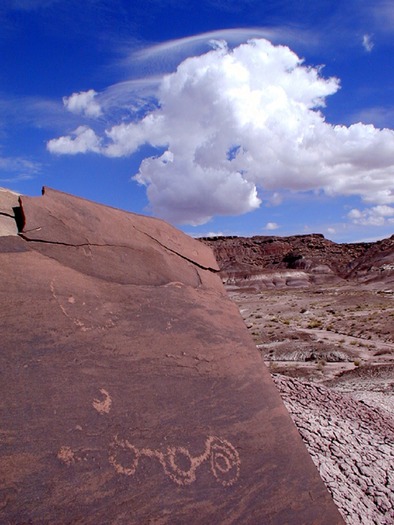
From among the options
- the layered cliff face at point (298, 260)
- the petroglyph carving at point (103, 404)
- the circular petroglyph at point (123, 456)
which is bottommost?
the circular petroglyph at point (123, 456)

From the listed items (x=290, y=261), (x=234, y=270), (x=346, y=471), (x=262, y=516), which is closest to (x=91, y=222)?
(x=262, y=516)

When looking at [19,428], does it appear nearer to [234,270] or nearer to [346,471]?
[346,471]

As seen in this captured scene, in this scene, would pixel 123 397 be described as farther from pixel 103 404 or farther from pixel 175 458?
pixel 175 458

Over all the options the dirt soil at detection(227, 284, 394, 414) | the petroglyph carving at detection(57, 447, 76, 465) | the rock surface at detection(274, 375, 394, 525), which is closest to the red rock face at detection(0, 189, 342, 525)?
the petroglyph carving at detection(57, 447, 76, 465)

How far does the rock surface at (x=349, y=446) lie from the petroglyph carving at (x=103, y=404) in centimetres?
213

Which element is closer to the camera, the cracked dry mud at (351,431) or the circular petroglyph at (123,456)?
the circular petroglyph at (123,456)

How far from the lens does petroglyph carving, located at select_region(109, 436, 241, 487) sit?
2.54m

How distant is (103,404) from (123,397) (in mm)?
144

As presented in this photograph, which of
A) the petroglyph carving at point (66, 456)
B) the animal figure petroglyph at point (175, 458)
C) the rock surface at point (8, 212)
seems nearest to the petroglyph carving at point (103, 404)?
the animal figure petroglyph at point (175, 458)

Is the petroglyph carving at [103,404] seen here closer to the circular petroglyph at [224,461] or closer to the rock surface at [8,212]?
the circular petroglyph at [224,461]

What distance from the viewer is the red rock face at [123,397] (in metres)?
2.38

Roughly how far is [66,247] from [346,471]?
3.11 meters

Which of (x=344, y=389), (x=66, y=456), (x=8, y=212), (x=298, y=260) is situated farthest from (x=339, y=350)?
(x=298, y=260)

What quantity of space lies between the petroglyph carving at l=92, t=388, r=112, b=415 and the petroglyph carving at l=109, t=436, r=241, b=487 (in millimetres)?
161
